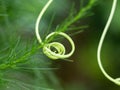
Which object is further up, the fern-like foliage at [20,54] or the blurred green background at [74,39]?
the blurred green background at [74,39]

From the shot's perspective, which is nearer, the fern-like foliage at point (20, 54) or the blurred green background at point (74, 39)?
the fern-like foliage at point (20, 54)

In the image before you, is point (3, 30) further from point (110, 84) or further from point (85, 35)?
point (110, 84)

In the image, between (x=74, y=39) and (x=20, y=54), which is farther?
(x=74, y=39)

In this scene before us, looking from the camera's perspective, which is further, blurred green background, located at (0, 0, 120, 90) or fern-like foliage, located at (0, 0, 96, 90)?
blurred green background, located at (0, 0, 120, 90)

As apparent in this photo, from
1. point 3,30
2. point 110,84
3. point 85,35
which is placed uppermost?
point 85,35

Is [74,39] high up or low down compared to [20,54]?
up

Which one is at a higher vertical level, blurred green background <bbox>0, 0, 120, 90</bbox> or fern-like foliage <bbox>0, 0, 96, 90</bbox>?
blurred green background <bbox>0, 0, 120, 90</bbox>

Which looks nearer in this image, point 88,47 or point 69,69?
point 88,47


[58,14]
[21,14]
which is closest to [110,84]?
[58,14]
